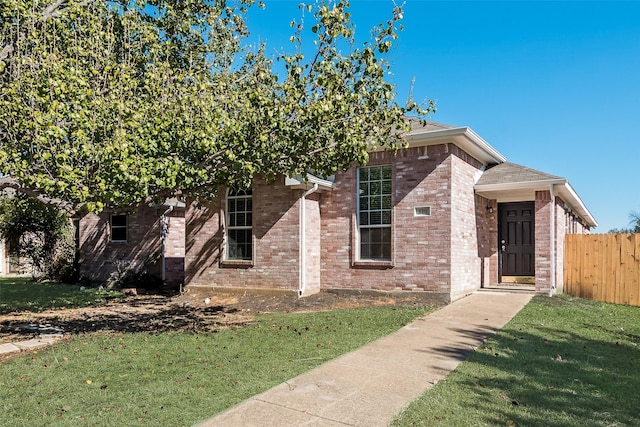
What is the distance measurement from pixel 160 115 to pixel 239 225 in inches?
251

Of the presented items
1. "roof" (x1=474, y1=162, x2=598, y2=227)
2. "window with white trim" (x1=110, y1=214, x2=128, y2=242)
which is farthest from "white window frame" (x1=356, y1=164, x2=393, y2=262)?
"window with white trim" (x1=110, y1=214, x2=128, y2=242)

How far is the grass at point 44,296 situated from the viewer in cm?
1152

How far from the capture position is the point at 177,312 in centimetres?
1059

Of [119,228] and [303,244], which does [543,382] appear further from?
[119,228]

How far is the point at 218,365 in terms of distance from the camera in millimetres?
5824

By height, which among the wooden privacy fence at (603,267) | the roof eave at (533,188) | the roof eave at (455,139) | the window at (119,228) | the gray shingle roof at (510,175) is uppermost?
the roof eave at (455,139)

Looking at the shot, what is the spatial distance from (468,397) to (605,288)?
9679 mm

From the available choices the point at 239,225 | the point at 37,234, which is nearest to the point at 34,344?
the point at 239,225

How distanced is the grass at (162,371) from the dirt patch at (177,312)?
39.5 inches

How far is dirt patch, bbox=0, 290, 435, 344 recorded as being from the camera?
8.56m

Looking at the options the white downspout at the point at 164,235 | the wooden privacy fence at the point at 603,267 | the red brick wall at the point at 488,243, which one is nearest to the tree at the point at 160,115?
the red brick wall at the point at 488,243

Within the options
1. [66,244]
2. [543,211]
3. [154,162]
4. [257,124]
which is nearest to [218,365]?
[154,162]

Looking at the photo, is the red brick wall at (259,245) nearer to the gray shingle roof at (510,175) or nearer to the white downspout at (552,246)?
the gray shingle roof at (510,175)

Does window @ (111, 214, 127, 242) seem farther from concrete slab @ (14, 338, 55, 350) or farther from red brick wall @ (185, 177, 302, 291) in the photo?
concrete slab @ (14, 338, 55, 350)
